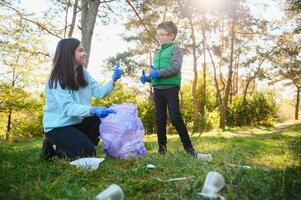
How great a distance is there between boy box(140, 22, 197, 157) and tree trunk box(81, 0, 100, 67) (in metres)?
3.07

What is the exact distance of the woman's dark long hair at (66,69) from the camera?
3.62 metres

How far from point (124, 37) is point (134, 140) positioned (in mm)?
14916

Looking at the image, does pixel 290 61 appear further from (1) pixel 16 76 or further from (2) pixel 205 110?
(1) pixel 16 76

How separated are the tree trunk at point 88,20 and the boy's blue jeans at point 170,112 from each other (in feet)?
10.8

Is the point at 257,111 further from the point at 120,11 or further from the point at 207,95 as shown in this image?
the point at 120,11

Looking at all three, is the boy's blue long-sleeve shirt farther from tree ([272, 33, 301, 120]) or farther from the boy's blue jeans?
tree ([272, 33, 301, 120])

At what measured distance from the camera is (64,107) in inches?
137

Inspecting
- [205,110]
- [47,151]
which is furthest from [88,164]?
[205,110]

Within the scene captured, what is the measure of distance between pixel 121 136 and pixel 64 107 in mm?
744

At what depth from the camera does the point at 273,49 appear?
22484 mm

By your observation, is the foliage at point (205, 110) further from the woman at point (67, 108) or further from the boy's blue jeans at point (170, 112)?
the woman at point (67, 108)

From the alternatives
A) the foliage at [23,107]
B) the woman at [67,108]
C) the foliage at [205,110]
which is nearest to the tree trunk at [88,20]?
the woman at [67,108]

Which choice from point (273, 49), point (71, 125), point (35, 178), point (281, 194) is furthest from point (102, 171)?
point (273, 49)

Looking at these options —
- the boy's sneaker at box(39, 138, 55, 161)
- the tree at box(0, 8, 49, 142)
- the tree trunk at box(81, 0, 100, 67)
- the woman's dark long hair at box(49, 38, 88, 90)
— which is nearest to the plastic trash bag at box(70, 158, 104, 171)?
the boy's sneaker at box(39, 138, 55, 161)
